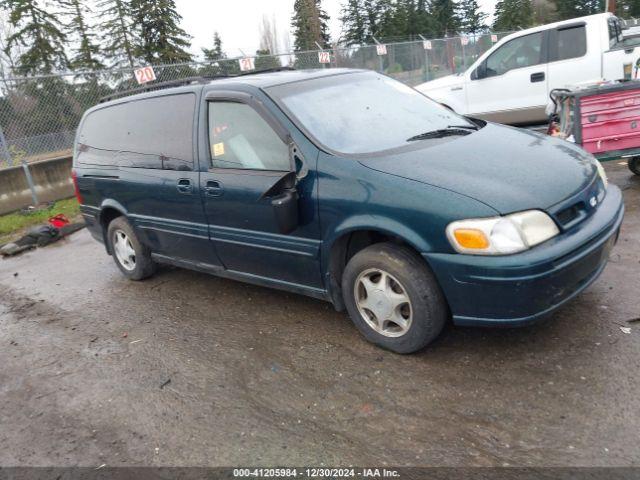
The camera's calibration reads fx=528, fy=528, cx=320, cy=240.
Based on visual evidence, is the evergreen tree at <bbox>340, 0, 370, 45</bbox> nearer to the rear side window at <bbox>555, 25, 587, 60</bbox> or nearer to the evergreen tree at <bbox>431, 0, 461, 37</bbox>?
the evergreen tree at <bbox>431, 0, 461, 37</bbox>

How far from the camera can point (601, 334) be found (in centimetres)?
327

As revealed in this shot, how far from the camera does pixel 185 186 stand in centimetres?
421

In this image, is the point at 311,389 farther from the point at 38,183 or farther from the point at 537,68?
the point at 38,183

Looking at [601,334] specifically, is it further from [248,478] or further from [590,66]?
[590,66]

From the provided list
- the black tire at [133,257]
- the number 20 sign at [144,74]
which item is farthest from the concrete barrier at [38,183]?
the black tire at [133,257]

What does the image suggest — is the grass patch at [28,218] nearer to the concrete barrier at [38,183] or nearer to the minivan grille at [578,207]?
the concrete barrier at [38,183]

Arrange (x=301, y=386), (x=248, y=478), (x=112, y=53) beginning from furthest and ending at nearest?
1. (x=112, y=53)
2. (x=301, y=386)
3. (x=248, y=478)

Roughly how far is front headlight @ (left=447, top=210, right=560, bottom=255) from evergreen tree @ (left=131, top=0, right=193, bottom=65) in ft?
112

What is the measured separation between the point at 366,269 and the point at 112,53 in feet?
118

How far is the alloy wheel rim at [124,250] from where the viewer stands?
5293 mm

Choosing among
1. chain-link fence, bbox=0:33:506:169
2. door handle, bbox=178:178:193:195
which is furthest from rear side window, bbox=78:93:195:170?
chain-link fence, bbox=0:33:506:169

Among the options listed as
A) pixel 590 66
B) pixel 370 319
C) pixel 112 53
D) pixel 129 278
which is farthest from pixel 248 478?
pixel 112 53

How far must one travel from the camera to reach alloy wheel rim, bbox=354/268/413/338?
323 centimetres

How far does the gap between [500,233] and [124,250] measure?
3908mm
